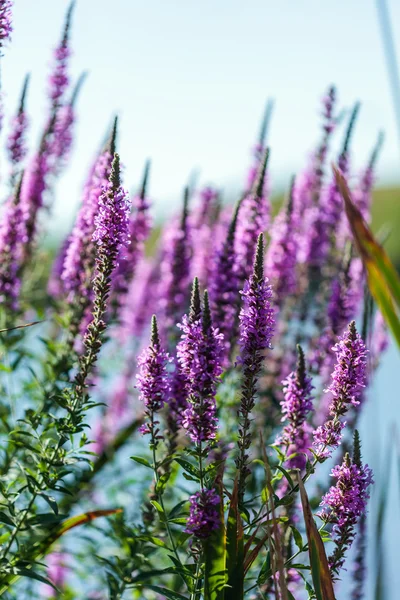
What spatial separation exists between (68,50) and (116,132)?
3.09 meters

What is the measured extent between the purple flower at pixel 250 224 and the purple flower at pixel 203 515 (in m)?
2.74

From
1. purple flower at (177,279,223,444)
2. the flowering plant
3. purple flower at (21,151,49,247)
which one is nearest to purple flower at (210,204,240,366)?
the flowering plant

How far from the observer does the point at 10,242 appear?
18.1 feet

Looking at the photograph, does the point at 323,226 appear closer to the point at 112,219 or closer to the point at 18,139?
the point at 18,139

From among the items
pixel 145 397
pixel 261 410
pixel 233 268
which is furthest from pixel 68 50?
pixel 145 397

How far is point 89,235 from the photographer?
16.8ft

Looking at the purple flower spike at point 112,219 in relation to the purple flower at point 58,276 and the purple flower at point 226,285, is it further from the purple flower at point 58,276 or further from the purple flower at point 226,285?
the purple flower at point 58,276

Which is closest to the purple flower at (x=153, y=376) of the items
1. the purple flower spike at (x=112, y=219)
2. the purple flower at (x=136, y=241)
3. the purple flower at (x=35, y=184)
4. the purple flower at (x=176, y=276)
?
the purple flower spike at (x=112, y=219)

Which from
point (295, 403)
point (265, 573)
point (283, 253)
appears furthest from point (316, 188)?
point (265, 573)

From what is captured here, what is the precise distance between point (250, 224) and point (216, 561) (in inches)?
135

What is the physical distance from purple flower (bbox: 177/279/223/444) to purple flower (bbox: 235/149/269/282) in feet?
8.25

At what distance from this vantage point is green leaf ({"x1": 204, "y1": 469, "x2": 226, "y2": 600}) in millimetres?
3055

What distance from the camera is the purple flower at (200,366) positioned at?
302 centimetres

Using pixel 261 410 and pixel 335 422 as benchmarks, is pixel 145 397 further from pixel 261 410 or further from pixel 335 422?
pixel 261 410
